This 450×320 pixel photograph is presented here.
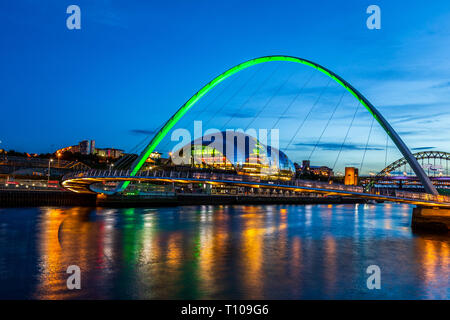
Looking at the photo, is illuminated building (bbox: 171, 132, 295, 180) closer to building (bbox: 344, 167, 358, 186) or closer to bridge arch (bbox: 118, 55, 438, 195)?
building (bbox: 344, 167, 358, 186)

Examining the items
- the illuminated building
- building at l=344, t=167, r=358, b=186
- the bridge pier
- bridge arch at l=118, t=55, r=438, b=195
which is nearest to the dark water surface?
the bridge pier

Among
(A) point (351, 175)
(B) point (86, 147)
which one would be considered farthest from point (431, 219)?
(B) point (86, 147)

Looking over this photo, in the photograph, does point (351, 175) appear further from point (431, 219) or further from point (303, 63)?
point (431, 219)

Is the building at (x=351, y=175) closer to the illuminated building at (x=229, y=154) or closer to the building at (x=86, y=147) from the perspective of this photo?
the illuminated building at (x=229, y=154)

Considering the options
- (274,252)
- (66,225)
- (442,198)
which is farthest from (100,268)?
(442,198)

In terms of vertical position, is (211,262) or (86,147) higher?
(86,147)
